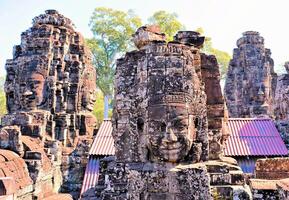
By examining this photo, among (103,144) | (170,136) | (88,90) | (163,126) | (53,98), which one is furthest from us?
(88,90)

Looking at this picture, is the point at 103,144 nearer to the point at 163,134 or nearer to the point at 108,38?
the point at 163,134

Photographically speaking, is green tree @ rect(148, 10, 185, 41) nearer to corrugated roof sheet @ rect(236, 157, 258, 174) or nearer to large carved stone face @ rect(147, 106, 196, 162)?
corrugated roof sheet @ rect(236, 157, 258, 174)

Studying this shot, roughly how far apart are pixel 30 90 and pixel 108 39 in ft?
44.2

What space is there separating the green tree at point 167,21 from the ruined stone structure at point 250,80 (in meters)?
5.72

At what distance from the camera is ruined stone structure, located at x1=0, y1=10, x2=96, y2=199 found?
1110 cm

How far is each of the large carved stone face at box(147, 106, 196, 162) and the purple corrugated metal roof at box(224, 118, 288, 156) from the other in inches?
274

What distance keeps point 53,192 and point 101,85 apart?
14539mm

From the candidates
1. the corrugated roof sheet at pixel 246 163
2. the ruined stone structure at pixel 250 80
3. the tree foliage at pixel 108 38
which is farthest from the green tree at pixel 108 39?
the corrugated roof sheet at pixel 246 163

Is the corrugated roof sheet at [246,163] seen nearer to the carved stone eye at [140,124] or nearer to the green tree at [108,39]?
the carved stone eye at [140,124]

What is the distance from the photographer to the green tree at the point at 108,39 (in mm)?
24734

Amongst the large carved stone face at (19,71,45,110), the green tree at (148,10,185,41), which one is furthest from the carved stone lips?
the green tree at (148,10,185,41)

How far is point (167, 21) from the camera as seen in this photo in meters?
23.9

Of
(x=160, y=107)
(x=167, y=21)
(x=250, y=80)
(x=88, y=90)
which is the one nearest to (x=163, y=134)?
(x=160, y=107)

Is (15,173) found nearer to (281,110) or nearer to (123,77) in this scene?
(123,77)
